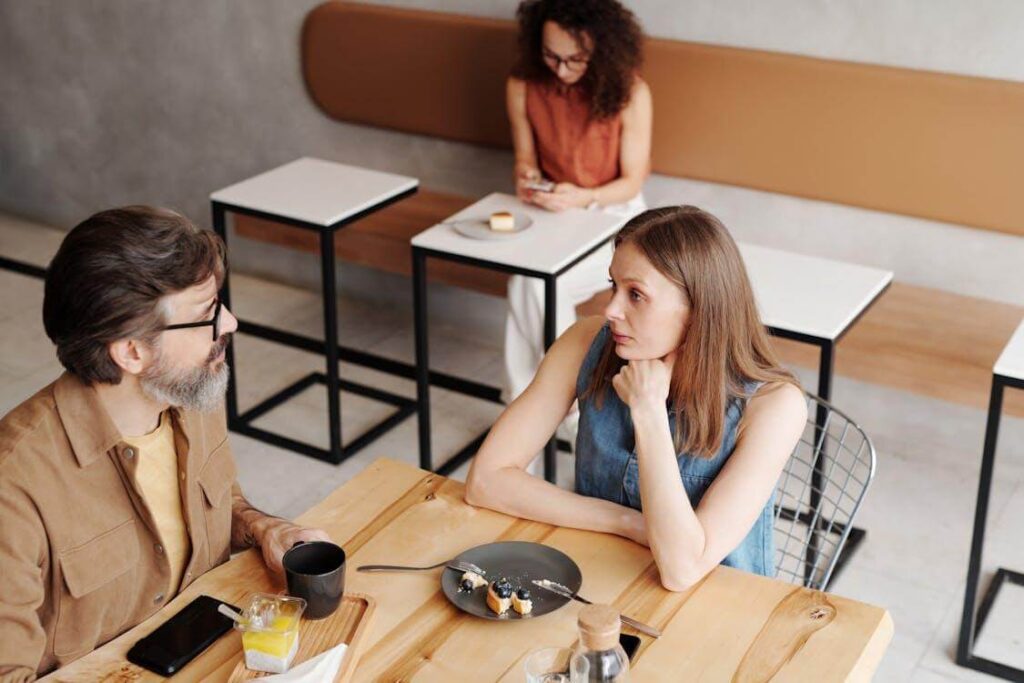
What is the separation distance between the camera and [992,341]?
11.3 ft

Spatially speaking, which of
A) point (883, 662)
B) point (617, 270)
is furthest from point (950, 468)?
point (617, 270)

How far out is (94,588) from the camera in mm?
1963

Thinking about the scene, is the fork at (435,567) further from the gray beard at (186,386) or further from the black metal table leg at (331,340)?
the black metal table leg at (331,340)

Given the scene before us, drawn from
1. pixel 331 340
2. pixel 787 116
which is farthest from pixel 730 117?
pixel 331 340

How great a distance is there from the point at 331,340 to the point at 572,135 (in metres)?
0.93

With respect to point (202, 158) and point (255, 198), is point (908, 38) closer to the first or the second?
point (255, 198)

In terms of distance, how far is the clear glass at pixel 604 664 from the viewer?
1.60 m

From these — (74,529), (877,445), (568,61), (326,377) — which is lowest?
(877,445)

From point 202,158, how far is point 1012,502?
3164 millimetres

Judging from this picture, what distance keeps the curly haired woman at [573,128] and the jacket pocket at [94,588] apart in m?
1.92

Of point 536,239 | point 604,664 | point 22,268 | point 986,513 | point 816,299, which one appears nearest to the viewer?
point 604,664

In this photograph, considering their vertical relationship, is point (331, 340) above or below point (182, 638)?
below

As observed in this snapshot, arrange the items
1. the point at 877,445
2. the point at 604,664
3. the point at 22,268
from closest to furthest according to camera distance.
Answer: the point at 604,664 < the point at 877,445 < the point at 22,268

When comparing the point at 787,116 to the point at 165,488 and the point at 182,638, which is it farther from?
the point at 182,638
